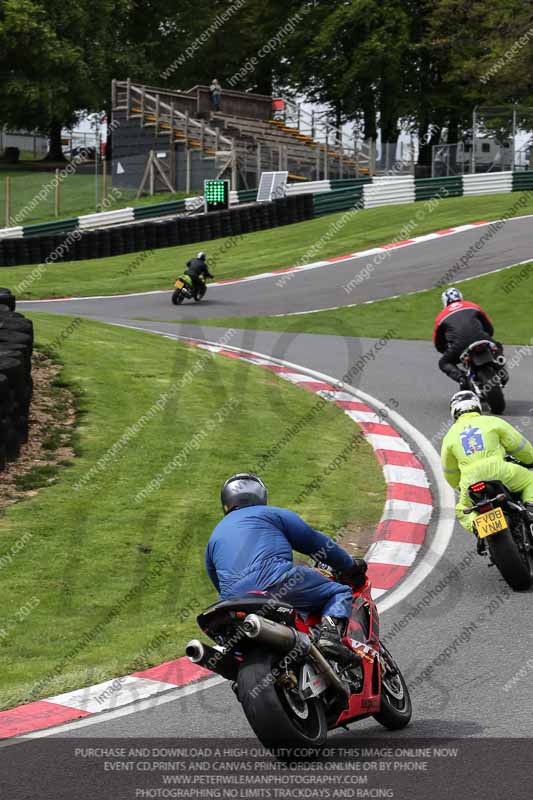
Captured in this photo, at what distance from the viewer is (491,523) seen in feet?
28.6

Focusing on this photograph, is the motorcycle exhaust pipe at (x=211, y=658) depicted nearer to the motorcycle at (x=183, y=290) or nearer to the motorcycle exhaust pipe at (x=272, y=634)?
the motorcycle exhaust pipe at (x=272, y=634)

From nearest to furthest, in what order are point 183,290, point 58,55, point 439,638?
point 439,638 → point 183,290 → point 58,55

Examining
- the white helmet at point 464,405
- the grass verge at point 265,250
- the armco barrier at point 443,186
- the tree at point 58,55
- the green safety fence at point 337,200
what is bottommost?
the white helmet at point 464,405

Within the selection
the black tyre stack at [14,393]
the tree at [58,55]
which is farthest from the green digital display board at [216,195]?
the tree at [58,55]

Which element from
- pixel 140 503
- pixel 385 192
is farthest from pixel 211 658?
pixel 385 192

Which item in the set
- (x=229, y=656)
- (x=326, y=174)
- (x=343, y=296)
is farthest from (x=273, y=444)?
(x=326, y=174)

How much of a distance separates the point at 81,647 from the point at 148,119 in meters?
43.1

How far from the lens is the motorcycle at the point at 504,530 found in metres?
8.63

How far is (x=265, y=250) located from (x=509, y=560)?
1042 inches

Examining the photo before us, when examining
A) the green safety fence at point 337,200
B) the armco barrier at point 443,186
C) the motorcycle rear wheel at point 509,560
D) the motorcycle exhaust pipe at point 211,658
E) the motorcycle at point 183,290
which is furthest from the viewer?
the armco barrier at point 443,186

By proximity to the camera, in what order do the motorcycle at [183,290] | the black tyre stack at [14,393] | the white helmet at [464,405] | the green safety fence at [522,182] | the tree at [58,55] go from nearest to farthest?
1. the white helmet at [464,405]
2. the black tyre stack at [14,393]
3. the motorcycle at [183,290]
4. the green safety fence at [522,182]
5. the tree at [58,55]

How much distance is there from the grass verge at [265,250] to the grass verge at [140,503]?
1301 centimetres

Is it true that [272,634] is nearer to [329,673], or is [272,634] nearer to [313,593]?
[329,673]

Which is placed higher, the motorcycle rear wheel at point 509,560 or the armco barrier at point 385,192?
the armco barrier at point 385,192
